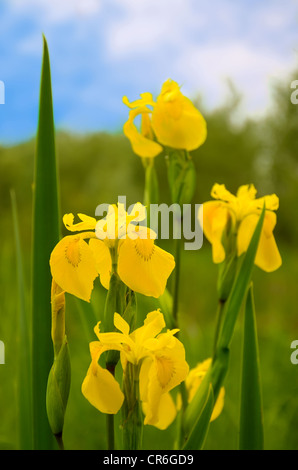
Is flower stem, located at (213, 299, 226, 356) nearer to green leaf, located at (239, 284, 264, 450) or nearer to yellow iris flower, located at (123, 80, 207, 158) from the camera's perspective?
green leaf, located at (239, 284, 264, 450)

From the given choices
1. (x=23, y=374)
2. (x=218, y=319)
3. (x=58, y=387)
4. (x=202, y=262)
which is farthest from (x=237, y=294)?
(x=202, y=262)

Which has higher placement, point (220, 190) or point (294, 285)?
point (220, 190)

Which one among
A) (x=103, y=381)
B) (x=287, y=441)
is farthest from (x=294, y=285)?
(x=103, y=381)

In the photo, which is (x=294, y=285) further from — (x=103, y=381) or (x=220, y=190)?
(x=103, y=381)

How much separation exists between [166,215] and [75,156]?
15.7 ft

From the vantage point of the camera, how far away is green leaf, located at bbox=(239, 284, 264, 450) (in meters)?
0.65

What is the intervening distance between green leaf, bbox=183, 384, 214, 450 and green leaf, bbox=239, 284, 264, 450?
127mm

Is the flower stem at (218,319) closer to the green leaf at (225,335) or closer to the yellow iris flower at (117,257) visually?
the green leaf at (225,335)

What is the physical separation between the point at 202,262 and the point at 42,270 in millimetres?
3567

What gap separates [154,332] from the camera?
1.49 feet

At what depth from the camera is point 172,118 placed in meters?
0.60

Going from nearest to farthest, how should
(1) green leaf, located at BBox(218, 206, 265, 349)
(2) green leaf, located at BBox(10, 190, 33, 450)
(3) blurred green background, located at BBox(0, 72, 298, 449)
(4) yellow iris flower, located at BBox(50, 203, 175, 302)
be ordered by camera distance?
(4) yellow iris flower, located at BBox(50, 203, 175, 302), (1) green leaf, located at BBox(218, 206, 265, 349), (2) green leaf, located at BBox(10, 190, 33, 450), (3) blurred green background, located at BBox(0, 72, 298, 449)

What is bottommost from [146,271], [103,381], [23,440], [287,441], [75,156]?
[287,441]

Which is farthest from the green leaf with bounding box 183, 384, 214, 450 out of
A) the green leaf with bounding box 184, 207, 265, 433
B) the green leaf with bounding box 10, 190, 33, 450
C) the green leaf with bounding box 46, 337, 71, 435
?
the green leaf with bounding box 10, 190, 33, 450
